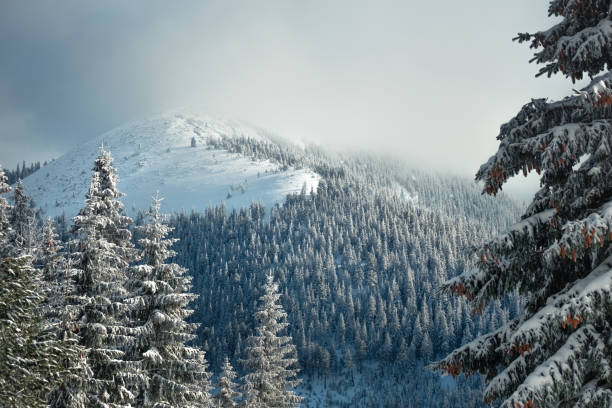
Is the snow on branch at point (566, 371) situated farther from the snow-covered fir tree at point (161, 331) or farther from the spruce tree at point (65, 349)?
the snow-covered fir tree at point (161, 331)

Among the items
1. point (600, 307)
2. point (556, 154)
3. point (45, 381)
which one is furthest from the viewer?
point (45, 381)

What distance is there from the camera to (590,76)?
24.8 ft

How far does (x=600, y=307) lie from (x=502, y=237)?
1.60 meters

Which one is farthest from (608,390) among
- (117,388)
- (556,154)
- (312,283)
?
(312,283)

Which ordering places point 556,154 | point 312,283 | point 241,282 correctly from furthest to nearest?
point 241,282 → point 312,283 → point 556,154

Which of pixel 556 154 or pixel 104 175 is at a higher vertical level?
pixel 104 175

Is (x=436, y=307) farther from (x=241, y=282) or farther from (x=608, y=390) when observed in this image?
(x=608, y=390)

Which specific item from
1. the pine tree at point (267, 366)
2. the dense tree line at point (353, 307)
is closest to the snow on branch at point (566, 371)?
the pine tree at point (267, 366)

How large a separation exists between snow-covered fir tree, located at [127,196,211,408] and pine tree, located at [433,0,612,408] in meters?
13.1

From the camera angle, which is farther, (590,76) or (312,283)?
(312,283)

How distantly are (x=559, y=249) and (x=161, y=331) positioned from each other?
16.0 metres

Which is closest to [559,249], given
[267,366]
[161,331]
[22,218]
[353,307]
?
[161,331]

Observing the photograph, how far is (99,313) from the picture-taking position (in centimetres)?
1598

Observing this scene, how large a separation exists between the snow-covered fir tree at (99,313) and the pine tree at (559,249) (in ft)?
42.5
